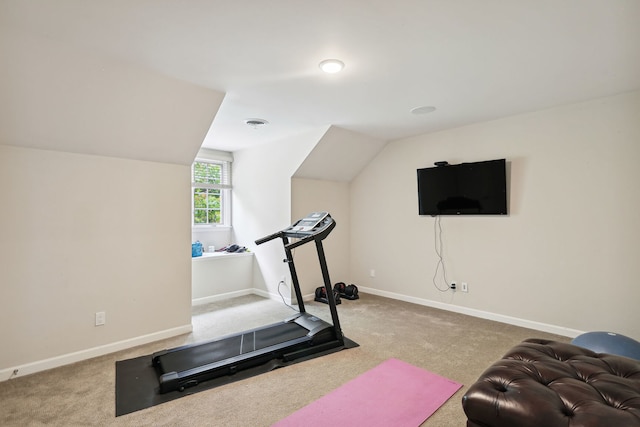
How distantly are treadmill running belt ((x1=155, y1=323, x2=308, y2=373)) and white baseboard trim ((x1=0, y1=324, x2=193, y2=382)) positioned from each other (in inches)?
25.0

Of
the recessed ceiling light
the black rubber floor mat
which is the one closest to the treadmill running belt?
the black rubber floor mat

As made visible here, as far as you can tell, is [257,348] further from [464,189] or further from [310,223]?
[464,189]

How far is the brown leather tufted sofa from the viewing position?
1243 mm

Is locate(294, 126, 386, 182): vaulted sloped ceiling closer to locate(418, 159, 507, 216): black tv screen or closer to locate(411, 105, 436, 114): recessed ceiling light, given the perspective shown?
locate(418, 159, 507, 216): black tv screen

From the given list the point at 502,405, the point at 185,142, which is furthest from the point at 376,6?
the point at 185,142

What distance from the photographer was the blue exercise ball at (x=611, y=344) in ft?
6.92

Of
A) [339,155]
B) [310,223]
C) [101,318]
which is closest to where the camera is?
[101,318]

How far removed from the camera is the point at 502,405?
1353 millimetres

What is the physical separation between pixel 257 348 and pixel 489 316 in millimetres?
2804

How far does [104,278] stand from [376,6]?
3.13 m

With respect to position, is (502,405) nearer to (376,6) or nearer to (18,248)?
(376,6)

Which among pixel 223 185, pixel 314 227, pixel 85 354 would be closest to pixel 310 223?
pixel 314 227

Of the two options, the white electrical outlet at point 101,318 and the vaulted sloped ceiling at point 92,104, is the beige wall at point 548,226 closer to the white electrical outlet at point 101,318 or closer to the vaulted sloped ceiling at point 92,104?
the vaulted sloped ceiling at point 92,104

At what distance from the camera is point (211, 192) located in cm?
547
